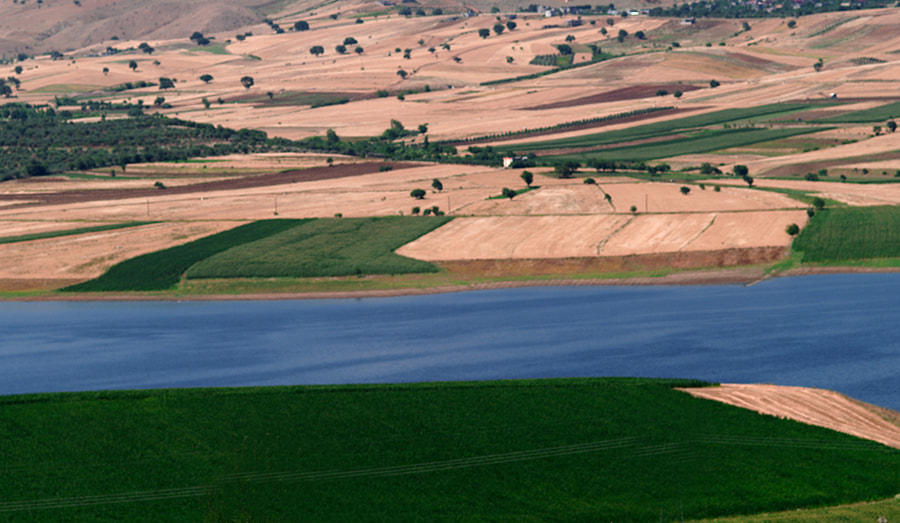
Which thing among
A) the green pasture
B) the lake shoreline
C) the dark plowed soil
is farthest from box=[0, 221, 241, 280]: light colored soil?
the dark plowed soil

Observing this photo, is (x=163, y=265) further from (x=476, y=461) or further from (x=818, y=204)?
(x=818, y=204)

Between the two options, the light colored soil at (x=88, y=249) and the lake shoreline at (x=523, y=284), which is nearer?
the lake shoreline at (x=523, y=284)

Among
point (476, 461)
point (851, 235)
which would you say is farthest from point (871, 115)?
point (476, 461)

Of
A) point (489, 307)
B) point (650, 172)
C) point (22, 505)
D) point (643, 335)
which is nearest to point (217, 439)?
point (22, 505)

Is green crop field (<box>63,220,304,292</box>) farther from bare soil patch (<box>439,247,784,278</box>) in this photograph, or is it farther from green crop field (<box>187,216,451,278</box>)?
bare soil patch (<box>439,247,784,278</box>)

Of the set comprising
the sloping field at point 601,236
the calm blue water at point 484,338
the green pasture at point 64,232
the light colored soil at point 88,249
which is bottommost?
the calm blue water at point 484,338

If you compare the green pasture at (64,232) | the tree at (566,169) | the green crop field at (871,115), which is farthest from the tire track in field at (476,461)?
the green crop field at (871,115)

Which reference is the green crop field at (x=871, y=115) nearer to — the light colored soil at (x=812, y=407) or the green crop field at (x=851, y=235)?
the green crop field at (x=851, y=235)

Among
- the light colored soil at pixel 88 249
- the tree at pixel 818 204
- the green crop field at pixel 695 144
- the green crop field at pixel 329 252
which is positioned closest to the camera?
the green crop field at pixel 329 252
